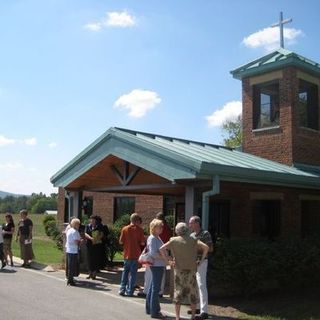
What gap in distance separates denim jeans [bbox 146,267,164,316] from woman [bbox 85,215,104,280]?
407cm

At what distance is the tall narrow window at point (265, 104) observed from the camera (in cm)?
1716

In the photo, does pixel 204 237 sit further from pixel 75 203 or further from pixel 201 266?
pixel 75 203

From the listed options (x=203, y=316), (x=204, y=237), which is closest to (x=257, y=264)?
(x=204, y=237)

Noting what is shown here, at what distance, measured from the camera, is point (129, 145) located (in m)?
12.2

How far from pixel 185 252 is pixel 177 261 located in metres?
0.19

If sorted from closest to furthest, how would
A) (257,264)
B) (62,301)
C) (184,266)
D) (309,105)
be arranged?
(184,266) < (62,301) < (257,264) < (309,105)

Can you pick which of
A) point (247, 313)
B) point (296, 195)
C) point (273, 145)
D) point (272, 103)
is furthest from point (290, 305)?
point (272, 103)

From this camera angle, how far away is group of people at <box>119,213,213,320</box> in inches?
334

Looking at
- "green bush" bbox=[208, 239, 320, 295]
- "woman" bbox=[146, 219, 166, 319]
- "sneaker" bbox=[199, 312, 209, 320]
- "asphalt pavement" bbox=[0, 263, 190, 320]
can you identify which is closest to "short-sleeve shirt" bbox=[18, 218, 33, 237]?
"asphalt pavement" bbox=[0, 263, 190, 320]

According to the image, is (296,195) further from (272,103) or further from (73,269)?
(73,269)

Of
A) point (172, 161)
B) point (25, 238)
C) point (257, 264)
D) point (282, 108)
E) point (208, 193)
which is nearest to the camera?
point (257, 264)

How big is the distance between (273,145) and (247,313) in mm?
7707

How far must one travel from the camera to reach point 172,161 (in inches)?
432

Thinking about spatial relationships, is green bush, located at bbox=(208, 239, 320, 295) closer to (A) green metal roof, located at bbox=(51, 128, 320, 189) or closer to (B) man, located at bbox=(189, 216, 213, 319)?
(B) man, located at bbox=(189, 216, 213, 319)
